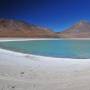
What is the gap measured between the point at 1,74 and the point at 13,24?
15135 cm

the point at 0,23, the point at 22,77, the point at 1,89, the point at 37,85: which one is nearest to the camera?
the point at 1,89

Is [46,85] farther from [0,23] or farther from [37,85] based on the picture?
[0,23]

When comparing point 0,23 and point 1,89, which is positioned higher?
point 0,23

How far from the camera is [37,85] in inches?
180

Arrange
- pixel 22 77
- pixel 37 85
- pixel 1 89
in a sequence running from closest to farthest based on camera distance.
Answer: pixel 1 89 < pixel 37 85 < pixel 22 77

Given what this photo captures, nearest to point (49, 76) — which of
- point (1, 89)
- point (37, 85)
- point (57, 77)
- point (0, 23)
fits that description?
point (57, 77)

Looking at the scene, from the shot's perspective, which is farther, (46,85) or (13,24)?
(13,24)

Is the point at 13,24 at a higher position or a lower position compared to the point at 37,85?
higher

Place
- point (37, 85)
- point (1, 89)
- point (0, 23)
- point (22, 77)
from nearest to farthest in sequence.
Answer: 1. point (1, 89)
2. point (37, 85)
3. point (22, 77)
4. point (0, 23)

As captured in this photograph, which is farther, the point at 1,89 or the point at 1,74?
the point at 1,74

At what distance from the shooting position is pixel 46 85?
4594 millimetres

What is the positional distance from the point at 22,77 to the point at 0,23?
144 m

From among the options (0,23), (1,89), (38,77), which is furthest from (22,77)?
(0,23)

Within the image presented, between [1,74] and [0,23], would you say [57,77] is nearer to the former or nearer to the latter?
[1,74]
